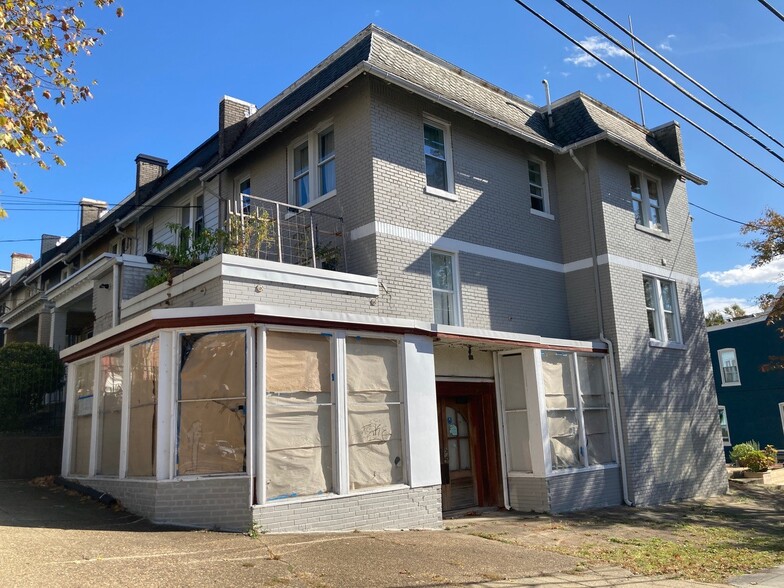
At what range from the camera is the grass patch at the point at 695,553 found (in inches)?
361

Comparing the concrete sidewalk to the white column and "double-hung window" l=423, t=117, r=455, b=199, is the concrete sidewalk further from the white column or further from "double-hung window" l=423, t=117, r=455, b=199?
"double-hung window" l=423, t=117, r=455, b=199

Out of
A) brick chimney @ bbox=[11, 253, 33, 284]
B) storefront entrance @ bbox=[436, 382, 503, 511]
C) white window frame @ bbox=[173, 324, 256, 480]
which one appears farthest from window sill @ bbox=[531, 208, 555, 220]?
brick chimney @ bbox=[11, 253, 33, 284]

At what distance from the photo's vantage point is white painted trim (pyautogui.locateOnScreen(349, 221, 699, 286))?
12906mm

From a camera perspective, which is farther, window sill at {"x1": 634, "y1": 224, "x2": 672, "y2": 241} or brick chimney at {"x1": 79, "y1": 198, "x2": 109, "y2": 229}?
brick chimney at {"x1": 79, "y1": 198, "x2": 109, "y2": 229}

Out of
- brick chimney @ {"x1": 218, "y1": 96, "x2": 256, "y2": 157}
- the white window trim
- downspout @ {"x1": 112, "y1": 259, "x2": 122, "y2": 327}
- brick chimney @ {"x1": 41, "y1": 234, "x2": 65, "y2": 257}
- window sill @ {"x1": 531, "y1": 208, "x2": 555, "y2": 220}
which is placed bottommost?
the white window trim

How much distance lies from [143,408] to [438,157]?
7.69m

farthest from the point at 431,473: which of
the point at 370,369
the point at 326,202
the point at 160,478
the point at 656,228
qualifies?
the point at 656,228

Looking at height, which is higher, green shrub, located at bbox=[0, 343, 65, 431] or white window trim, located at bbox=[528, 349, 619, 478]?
green shrub, located at bbox=[0, 343, 65, 431]

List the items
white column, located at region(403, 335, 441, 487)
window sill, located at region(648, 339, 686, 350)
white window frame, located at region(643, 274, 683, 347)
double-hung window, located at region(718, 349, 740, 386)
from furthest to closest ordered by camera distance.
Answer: double-hung window, located at region(718, 349, 740, 386)
white window frame, located at region(643, 274, 683, 347)
window sill, located at region(648, 339, 686, 350)
white column, located at region(403, 335, 441, 487)

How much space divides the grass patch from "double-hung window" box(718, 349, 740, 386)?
2122cm

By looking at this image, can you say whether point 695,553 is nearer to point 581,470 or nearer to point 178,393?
point 581,470

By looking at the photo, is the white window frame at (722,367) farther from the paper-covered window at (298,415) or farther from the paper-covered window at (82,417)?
the paper-covered window at (82,417)

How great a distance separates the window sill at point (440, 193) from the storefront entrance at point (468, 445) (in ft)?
12.4

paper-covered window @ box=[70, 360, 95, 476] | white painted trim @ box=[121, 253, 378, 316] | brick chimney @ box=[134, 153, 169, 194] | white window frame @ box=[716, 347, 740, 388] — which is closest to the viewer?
white painted trim @ box=[121, 253, 378, 316]
